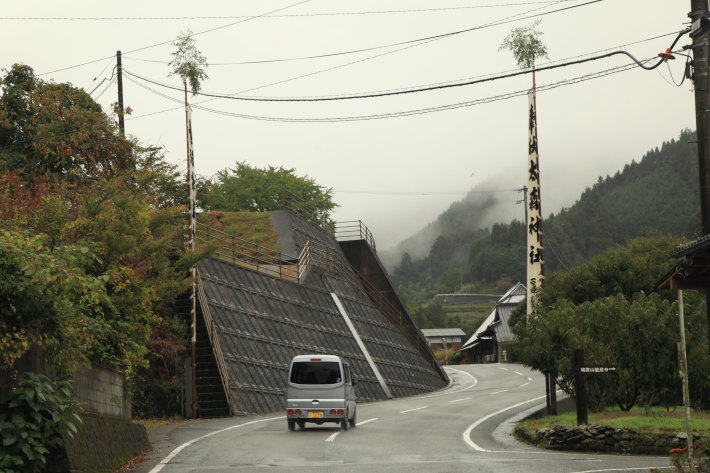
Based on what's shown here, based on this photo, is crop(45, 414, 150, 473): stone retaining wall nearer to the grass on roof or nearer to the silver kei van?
the silver kei van

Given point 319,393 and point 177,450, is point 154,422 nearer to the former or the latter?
point 319,393

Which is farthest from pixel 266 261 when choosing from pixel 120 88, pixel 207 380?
pixel 207 380

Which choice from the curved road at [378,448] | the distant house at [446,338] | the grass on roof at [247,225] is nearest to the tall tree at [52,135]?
the curved road at [378,448]

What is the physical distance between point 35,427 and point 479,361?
105436 millimetres

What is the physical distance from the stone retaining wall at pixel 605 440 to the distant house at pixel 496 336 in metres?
72.7

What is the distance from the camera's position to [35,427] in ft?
42.0

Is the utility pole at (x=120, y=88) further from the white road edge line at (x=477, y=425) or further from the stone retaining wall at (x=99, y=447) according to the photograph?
the stone retaining wall at (x=99, y=447)

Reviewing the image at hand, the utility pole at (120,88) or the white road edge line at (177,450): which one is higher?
the utility pole at (120,88)

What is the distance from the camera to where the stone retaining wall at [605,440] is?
20.1 m

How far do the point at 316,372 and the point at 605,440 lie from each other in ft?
28.5

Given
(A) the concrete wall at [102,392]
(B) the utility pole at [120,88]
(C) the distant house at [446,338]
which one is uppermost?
(B) the utility pole at [120,88]

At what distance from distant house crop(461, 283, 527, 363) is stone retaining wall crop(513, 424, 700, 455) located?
238 ft

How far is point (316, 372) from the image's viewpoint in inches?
A: 1024

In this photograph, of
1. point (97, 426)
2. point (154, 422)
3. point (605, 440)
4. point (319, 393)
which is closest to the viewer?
point (97, 426)
